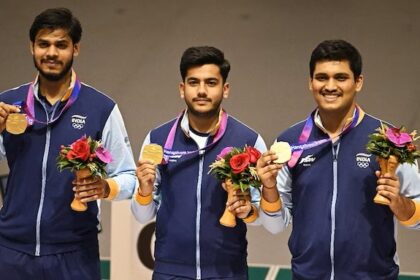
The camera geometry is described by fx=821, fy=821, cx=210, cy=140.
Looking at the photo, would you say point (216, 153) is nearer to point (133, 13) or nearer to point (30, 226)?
point (30, 226)

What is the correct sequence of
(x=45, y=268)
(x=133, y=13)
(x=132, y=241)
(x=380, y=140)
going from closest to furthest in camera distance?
(x=380, y=140) → (x=45, y=268) → (x=132, y=241) → (x=133, y=13)

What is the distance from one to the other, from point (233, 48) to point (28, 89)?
1.91 metres

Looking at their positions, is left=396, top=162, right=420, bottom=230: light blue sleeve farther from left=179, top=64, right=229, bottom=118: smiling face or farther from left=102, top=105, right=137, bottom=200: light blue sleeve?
left=102, top=105, right=137, bottom=200: light blue sleeve

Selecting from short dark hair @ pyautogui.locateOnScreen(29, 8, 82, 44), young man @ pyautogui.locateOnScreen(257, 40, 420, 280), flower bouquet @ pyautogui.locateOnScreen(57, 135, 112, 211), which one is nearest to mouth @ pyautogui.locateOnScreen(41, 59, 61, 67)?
short dark hair @ pyautogui.locateOnScreen(29, 8, 82, 44)

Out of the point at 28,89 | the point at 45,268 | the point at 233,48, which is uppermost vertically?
the point at 233,48

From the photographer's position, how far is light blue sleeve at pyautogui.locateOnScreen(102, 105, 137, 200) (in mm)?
3965

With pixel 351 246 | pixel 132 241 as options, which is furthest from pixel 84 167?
pixel 132 241

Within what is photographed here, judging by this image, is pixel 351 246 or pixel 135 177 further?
pixel 135 177

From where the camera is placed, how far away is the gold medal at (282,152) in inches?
136

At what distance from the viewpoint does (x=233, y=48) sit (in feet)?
18.3

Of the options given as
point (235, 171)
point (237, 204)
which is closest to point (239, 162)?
point (235, 171)

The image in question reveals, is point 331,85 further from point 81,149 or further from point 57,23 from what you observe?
point 57,23

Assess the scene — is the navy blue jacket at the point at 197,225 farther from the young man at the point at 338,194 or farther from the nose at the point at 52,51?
the nose at the point at 52,51

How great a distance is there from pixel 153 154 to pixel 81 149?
1.07 ft
